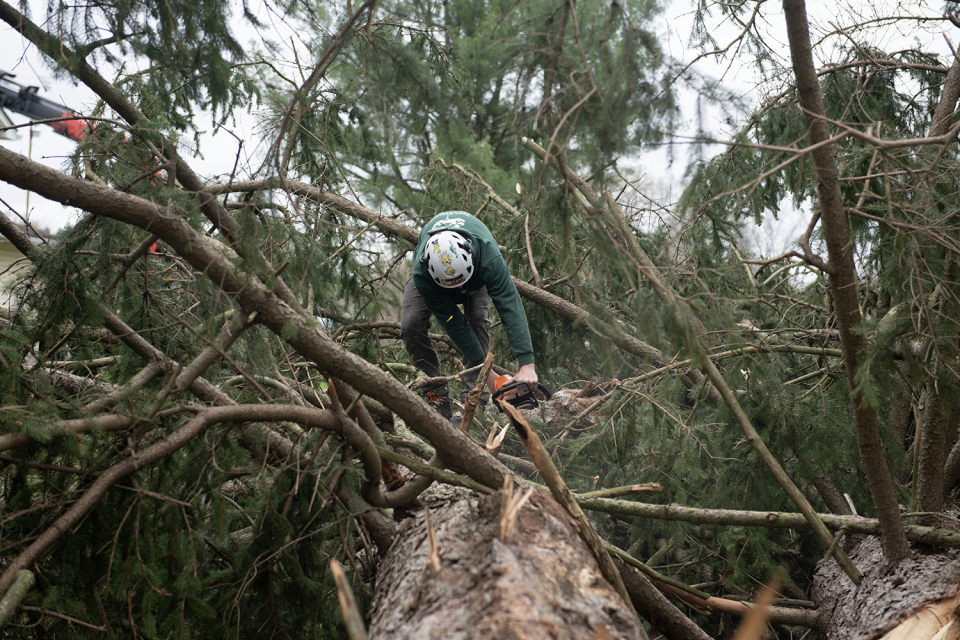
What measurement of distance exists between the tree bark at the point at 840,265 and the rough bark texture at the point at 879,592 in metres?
0.10

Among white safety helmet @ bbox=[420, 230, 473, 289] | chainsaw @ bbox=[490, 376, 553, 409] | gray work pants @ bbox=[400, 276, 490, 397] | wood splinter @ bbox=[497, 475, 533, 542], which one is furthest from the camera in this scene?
gray work pants @ bbox=[400, 276, 490, 397]

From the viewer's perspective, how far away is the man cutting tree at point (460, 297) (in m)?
3.38

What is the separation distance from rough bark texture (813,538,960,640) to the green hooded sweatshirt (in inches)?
70.0

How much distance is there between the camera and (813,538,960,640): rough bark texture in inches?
90.7

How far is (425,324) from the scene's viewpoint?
395cm

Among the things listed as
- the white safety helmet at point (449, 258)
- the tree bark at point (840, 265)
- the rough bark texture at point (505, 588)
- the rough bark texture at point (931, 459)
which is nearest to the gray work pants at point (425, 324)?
the white safety helmet at point (449, 258)

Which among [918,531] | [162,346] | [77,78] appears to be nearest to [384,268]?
[162,346]

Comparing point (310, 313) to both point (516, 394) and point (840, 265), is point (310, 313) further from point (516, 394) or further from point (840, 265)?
point (840, 265)

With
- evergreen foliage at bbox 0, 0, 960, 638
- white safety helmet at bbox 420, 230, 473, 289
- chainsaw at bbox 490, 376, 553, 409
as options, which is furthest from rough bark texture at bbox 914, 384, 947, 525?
white safety helmet at bbox 420, 230, 473, 289

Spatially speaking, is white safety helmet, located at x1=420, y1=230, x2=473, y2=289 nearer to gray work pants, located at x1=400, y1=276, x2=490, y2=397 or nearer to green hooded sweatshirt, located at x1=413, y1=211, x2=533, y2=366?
green hooded sweatshirt, located at x1=413, y1=211, x2=533, y2=366

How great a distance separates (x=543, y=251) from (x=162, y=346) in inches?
117

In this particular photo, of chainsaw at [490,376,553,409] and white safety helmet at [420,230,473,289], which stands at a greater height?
white safety helmet at [420,230,473,289]

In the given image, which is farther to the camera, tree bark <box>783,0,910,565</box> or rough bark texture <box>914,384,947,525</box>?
rough bark texture <box>914,384,947,525</box>

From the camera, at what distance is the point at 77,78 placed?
2.52 metres
